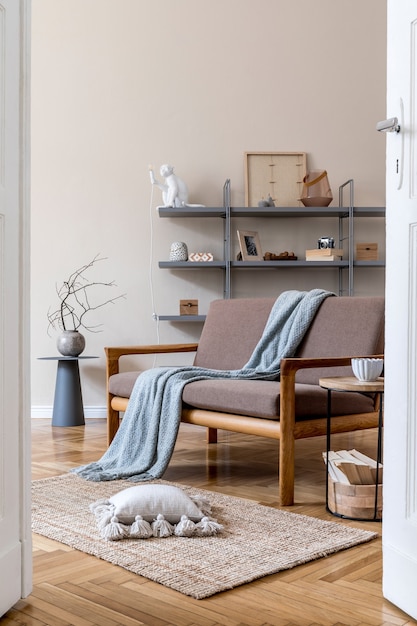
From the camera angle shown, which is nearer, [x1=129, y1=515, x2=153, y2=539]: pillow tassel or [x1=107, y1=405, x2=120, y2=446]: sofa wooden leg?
[x1=129, y1=515, x2=153, y2=539]: pillow tassel

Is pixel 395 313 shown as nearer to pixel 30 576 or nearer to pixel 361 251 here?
pixel 30 576

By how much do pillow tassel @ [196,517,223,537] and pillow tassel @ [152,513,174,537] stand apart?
0.30 feet

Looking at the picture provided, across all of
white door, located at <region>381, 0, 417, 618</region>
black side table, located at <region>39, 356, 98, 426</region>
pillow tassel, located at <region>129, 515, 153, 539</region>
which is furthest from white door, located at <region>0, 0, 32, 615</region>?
black side table, located at <region>39, 356, 98, 426</region>

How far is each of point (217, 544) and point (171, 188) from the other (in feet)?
10.5

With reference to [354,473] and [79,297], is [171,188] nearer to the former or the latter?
[79,297]

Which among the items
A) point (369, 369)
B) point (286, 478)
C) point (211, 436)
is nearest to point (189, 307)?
point (211, 436)

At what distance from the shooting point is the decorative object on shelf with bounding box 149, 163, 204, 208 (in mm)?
5047

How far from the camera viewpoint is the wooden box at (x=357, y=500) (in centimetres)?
261

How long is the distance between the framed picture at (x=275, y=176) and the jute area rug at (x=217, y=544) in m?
2.86

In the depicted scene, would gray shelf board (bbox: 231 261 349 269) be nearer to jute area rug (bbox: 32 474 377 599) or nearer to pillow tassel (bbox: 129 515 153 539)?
jute area rug (bbox: 32 474 377 599)

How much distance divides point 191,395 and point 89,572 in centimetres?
123

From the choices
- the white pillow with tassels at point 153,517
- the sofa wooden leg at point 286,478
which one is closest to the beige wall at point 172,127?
the sofa wooden leg at point 286,478

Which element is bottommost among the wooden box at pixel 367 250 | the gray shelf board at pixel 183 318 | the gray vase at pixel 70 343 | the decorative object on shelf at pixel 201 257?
the gray vase at pixel 70 343

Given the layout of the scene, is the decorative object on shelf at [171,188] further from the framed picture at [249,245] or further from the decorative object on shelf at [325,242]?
the decorative object on shelf at [325,242]
